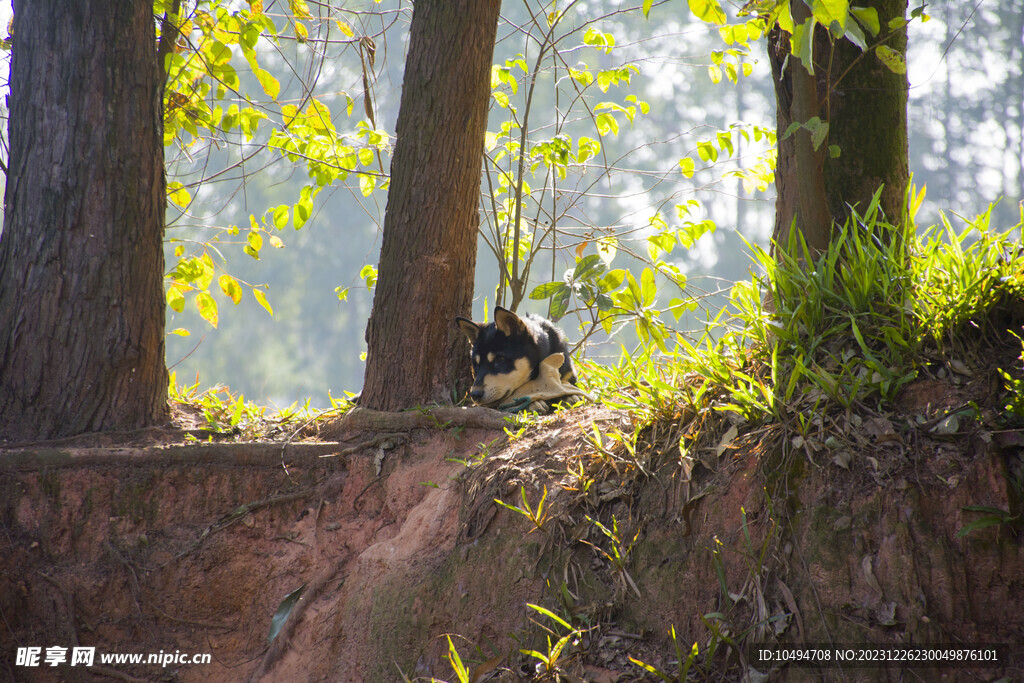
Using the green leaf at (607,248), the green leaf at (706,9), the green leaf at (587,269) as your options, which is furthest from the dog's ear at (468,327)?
the green leaf at (706,9)

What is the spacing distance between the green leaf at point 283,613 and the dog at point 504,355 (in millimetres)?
1447

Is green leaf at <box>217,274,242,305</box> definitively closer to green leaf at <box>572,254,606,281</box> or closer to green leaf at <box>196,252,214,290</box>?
green leaf at <box>196,252,214,290</box>

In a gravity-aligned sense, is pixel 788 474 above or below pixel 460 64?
below

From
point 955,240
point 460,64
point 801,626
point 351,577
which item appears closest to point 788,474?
point 801,626

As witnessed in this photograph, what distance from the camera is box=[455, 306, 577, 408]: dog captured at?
13.3ft

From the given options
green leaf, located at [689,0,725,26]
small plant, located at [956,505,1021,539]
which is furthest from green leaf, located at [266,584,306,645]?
green leaf, located at [689,0,725,26]

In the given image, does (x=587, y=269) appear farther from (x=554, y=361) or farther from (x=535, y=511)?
(x=535, y=511)

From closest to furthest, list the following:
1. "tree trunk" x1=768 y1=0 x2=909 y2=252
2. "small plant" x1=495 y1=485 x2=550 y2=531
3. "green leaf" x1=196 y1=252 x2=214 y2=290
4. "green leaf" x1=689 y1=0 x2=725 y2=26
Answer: "green leaf" x1=689 y1=0 x2=725 y2=26, "small plant" x1=495 y1=485 x2=550 y2=531, "tree trunk" x1=768 y1=0 x2=909 y2=252, "green leaf" x1=196 y1=252 x2=214 y2=290

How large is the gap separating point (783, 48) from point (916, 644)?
9.04ft

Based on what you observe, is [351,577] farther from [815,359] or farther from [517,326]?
[815,359]

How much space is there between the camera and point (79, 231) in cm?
364

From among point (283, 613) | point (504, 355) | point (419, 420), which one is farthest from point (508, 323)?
point (283, 613)

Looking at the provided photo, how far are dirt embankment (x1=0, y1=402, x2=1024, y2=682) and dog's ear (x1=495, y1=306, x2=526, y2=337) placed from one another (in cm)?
93

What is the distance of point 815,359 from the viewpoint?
2619mm
